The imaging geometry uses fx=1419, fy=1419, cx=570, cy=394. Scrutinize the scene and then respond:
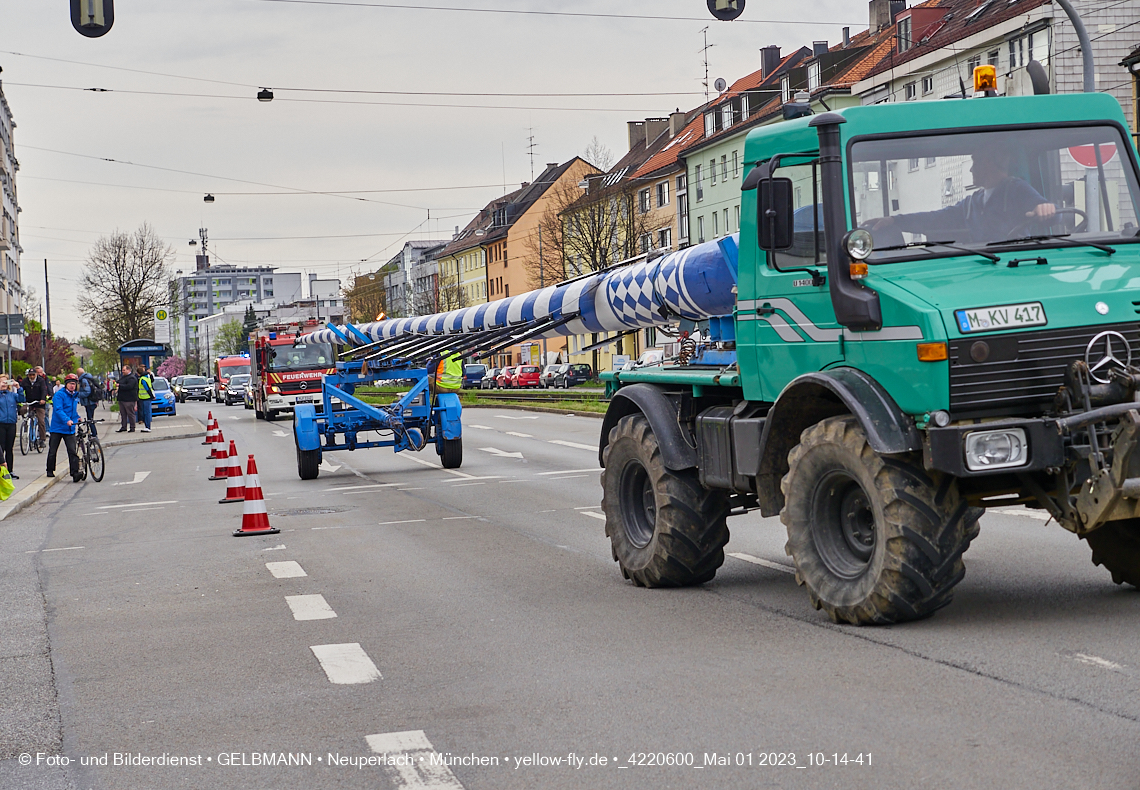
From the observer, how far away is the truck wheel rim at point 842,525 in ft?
24.2

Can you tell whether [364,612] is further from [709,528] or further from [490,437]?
[490,437]

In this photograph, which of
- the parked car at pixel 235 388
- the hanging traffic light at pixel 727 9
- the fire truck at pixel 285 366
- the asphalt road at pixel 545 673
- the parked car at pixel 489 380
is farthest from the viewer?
the parked car at pixel 489 380

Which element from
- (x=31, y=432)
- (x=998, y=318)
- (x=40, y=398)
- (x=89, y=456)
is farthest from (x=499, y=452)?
(x=998, y=318)

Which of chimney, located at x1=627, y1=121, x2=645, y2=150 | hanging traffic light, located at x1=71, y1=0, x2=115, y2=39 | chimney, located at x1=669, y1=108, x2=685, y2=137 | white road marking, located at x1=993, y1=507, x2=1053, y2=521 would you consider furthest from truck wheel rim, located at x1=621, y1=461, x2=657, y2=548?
chimney, located at x1=627, y1=121, x2=645, y2=150

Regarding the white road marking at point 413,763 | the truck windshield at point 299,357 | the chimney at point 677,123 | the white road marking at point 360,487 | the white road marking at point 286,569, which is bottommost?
the white road marking at point 360,487

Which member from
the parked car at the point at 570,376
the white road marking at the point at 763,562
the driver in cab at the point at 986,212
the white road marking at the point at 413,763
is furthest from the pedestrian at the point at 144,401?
the white road marking at the point at 413,763

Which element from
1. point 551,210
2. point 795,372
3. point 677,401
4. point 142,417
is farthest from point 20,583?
point 551,210

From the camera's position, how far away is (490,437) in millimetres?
30203

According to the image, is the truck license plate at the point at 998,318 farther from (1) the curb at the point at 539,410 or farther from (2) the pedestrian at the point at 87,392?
(1) the curb at the point at 539,410

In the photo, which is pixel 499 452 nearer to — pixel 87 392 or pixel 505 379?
pixel 87 392

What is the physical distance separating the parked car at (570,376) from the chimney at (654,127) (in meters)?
24.3

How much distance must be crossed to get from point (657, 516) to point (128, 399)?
3532 centimetres

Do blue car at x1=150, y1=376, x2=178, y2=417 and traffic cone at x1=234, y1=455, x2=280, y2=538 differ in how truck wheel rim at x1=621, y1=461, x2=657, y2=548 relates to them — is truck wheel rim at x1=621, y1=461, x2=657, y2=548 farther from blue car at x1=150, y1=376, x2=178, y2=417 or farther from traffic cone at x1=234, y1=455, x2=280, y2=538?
blue car at x1=150, y1=376, x2=178, y2=417

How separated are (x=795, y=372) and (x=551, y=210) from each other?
3111 inches
